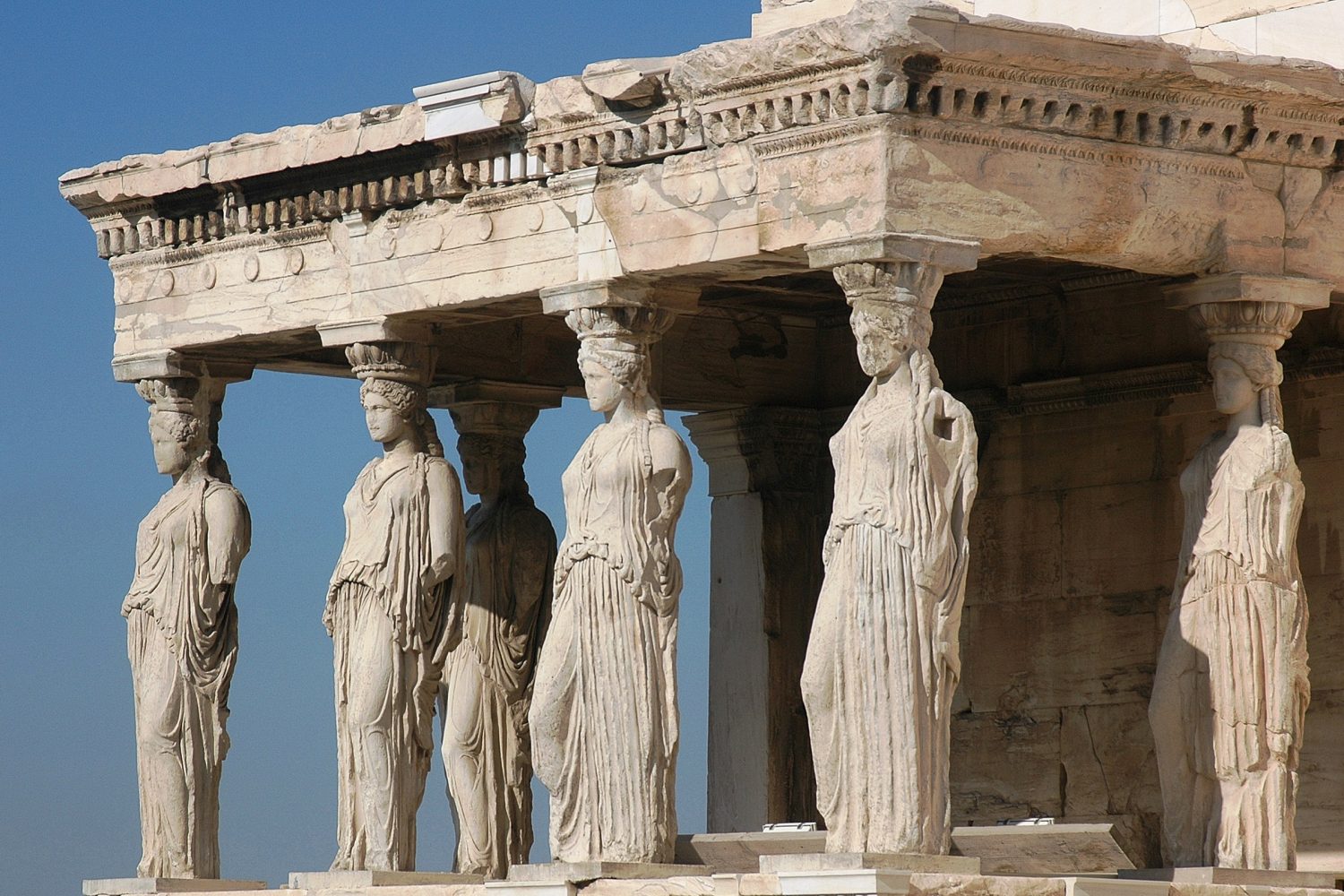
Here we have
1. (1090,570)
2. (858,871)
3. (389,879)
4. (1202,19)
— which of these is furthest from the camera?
(1090,570)

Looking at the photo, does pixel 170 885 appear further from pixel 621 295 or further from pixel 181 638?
pixel 621 295

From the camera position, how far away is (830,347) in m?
19.8

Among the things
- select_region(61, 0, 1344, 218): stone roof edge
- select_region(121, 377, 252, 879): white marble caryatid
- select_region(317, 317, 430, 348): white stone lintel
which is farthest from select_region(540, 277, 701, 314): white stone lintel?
select_region(121, 377, 252, 879): white marble caryatid

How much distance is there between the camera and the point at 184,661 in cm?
1742

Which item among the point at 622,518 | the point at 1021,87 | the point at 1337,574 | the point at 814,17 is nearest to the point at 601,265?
the point at 622,518

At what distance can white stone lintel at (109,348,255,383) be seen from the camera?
57.8 ft

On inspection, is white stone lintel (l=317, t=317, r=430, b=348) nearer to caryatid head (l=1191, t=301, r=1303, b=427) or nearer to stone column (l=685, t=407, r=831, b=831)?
stone column (l=685, t=407, r=831, b=831)

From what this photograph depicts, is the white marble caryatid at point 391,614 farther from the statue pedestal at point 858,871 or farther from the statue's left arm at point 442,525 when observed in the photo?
the statue pedestal at point 858,871

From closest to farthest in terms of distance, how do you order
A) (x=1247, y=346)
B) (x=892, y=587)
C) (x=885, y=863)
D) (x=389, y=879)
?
(x=885, y=863)
(x=892, y=587)
(x=1247, y=346)
(x=389, y=879)

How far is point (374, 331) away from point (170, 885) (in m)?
2.94

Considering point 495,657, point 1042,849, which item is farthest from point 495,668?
point 1042,849

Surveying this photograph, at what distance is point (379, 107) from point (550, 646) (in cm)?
277

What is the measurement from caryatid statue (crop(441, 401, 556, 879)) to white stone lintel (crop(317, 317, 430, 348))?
1541 mm

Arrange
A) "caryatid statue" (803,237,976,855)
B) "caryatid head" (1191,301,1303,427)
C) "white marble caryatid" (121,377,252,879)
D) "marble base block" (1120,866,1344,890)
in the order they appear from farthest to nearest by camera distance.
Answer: "white marble caryatid" (121,377,252,879), "caryatid head" (1191,301,1303,427), "marble base block" (1120,866,1344,890), "caryatid statue" (803,237,976,855)
